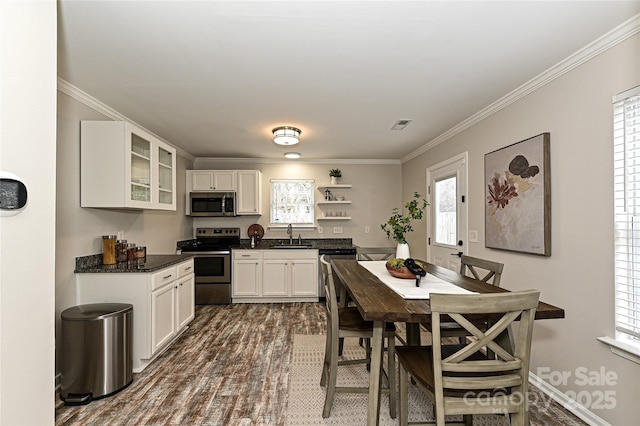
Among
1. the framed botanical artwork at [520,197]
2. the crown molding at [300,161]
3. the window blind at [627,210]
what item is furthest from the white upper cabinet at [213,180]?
the window blind at [627,210]

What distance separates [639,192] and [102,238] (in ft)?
13.4

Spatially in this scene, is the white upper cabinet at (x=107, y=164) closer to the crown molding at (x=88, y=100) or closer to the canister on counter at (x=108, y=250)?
the crown molding at (x=88, y=100)

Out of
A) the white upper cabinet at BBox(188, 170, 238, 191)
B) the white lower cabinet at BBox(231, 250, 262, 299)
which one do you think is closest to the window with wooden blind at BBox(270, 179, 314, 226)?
the white upper cabinet at BBox(188, 170, 238, 191)

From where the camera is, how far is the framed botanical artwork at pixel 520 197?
2447 millimetres

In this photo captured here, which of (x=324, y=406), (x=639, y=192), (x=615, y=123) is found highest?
(x=615, y=123)

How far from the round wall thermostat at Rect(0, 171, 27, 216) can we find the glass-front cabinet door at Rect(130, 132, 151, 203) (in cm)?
175

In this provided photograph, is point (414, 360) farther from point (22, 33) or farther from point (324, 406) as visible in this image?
point (22, 33)

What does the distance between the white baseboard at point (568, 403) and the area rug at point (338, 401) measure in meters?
0.48

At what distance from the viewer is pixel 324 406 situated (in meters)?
2.21

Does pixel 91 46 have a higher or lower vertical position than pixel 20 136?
higher

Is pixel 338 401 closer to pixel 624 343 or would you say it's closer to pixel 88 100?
pixel 624 343

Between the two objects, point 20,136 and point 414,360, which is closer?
point 20,136

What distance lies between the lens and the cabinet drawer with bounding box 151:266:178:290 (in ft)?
9.36

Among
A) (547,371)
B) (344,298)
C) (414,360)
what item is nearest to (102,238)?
(344,298)
